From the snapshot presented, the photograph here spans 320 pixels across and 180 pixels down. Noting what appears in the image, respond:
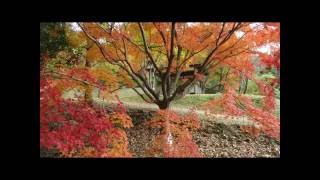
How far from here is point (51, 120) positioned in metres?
4.41

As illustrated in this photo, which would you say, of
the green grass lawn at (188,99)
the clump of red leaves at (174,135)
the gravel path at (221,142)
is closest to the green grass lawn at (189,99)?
the green grass lawn at (188,99)

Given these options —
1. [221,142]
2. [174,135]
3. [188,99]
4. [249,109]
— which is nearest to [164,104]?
[188,99]

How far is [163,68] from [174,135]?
968mm

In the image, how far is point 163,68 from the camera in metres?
4.72

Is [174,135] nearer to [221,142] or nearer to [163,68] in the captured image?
[221,142]

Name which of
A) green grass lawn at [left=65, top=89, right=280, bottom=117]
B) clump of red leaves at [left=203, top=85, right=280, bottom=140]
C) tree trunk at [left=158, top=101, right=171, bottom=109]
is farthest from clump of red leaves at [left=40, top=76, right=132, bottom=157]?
clump of red leaves at [left=203, top=85, right=280, bottom=140]

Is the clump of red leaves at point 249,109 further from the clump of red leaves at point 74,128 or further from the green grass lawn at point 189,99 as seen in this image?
the clump of red leaves at point 74,128

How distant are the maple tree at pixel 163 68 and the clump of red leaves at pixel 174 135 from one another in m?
0.01

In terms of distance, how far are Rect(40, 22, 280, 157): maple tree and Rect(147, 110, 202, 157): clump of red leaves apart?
14mm
